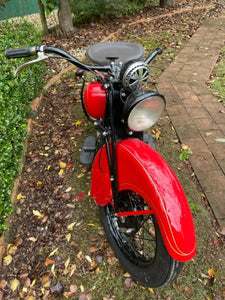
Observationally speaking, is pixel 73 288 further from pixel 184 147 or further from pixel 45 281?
pixel 184 147

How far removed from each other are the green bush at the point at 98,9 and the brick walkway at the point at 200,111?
270 centimetres

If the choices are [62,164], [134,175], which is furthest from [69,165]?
[134,175]

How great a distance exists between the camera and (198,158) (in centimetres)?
303

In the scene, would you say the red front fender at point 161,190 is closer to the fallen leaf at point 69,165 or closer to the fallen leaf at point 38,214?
the fallen leaf at point 38,214

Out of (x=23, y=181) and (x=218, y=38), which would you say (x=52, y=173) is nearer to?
(x=23, y=181)

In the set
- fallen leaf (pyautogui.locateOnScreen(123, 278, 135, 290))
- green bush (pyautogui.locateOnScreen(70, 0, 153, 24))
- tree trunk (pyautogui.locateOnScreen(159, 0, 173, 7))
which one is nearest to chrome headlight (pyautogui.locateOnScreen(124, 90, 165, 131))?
fallen leaf (pyautogui.locateOnScreen(123, 278, 135, 290))

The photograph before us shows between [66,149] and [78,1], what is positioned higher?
[78,1]

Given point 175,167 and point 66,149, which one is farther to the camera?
point 66,149

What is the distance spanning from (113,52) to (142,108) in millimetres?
1193

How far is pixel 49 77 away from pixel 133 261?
3953mm

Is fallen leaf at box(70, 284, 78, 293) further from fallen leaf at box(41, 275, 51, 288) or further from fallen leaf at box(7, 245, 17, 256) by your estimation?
fallen leaf at box(7, 245, 17, 256)

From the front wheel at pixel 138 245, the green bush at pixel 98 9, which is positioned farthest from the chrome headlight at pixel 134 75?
the green bush at pixel 98 9

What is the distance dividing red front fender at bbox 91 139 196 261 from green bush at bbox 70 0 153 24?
6.49 m

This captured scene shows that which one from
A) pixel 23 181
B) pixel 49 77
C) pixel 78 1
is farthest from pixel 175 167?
pixel 78 1
